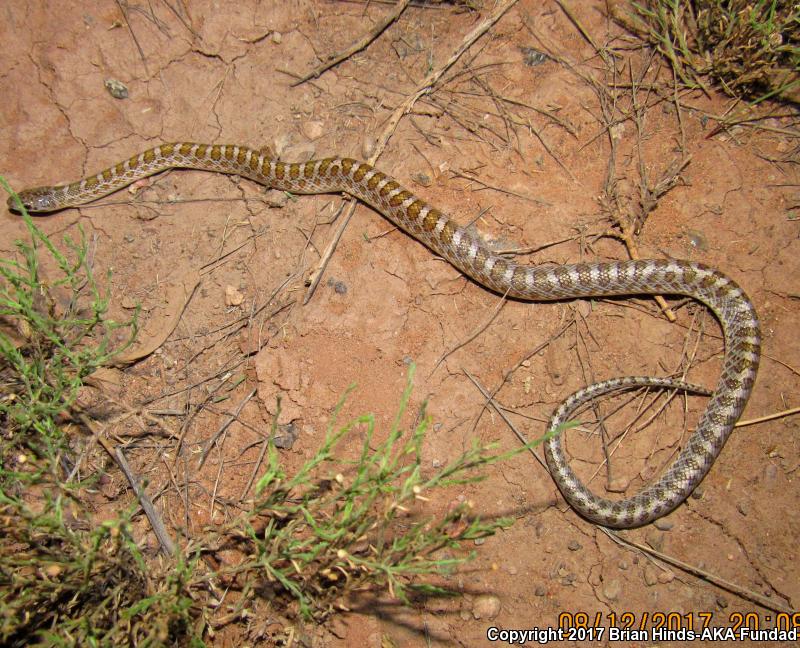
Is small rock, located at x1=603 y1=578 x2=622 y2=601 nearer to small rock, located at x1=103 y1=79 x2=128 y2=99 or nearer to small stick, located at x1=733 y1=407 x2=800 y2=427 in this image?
small stick, located at x1=733 y1=407 x2=800 y2=427

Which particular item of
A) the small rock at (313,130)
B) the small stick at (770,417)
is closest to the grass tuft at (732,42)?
the small stick at (770,417)

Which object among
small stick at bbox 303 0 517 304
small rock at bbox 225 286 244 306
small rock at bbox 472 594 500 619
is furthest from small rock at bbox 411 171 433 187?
small rock at bbox 472 594 500 619

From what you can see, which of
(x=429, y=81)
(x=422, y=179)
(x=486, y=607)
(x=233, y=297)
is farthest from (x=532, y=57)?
(x=486, y=607)

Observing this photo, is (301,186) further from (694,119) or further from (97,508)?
(694,119)

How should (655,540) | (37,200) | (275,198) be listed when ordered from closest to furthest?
1. (655,540)
2. (275,198)
3. (37,200)

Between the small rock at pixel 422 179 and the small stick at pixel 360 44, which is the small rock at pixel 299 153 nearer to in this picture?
the small stick at pixel 360 44

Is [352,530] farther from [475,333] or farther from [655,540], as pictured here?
[655,540]
